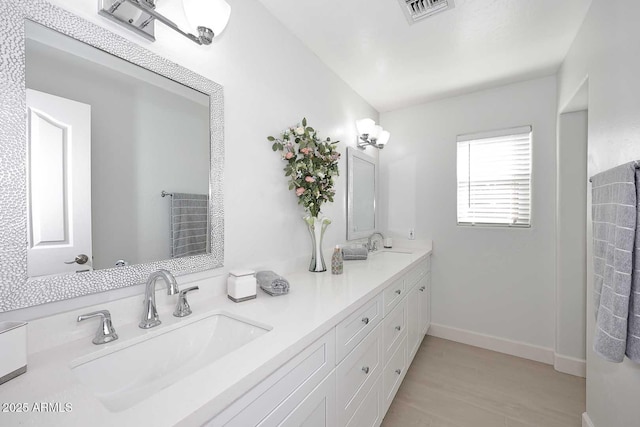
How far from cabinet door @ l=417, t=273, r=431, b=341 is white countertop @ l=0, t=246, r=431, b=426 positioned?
4.37 ft

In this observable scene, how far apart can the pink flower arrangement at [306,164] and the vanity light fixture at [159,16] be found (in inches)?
23.6

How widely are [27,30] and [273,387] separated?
1.22 m

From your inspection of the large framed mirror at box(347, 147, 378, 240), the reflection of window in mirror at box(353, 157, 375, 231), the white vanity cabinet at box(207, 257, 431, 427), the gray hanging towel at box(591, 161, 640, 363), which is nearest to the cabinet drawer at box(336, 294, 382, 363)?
the white vanity cabinet at box(207, 257, 431, 427)

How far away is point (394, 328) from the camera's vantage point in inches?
69.8

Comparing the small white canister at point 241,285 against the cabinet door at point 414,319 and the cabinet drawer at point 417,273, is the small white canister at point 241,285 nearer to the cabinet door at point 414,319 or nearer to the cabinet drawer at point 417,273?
the cabinet drawer at point 417,273

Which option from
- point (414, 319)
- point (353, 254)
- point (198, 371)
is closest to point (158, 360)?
point (198, 371)

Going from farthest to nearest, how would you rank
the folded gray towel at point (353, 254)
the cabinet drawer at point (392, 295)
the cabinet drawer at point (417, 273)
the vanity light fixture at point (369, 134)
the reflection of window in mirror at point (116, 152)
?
the vanity light fixture at point (369, 134)
the folded gray towel at point (353, 254)
the cabinet drawer at point (417, 273)
the cabinet drawer at point (392, 295)
the reflection of window in mirror at point (116, 152)

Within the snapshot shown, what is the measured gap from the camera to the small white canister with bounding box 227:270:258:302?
121 centimetres

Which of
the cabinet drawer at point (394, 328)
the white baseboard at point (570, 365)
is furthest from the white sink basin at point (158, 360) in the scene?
the white baseboard at point (570, 365)

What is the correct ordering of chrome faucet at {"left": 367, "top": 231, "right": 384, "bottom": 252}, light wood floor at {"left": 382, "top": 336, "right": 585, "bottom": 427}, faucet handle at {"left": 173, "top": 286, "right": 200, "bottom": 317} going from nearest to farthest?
faucet handle at {"left": 173, "top": 286, "right": 200, "bottom": 317} < light wood floor at {"left": 382, "top": 336, "right": 585, "bottom": 427} < chrome faucet at {"left": 367, "top": 231, "right": 384, "bottom": 252}

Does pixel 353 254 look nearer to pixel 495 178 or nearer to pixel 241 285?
pixel 241 285

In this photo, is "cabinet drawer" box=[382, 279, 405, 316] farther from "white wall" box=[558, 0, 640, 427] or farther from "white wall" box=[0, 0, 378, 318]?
"white wall" box=[558, 0, 640, 427]

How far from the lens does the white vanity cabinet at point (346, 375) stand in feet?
2.48

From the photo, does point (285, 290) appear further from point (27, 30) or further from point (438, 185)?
point (438, 185)
